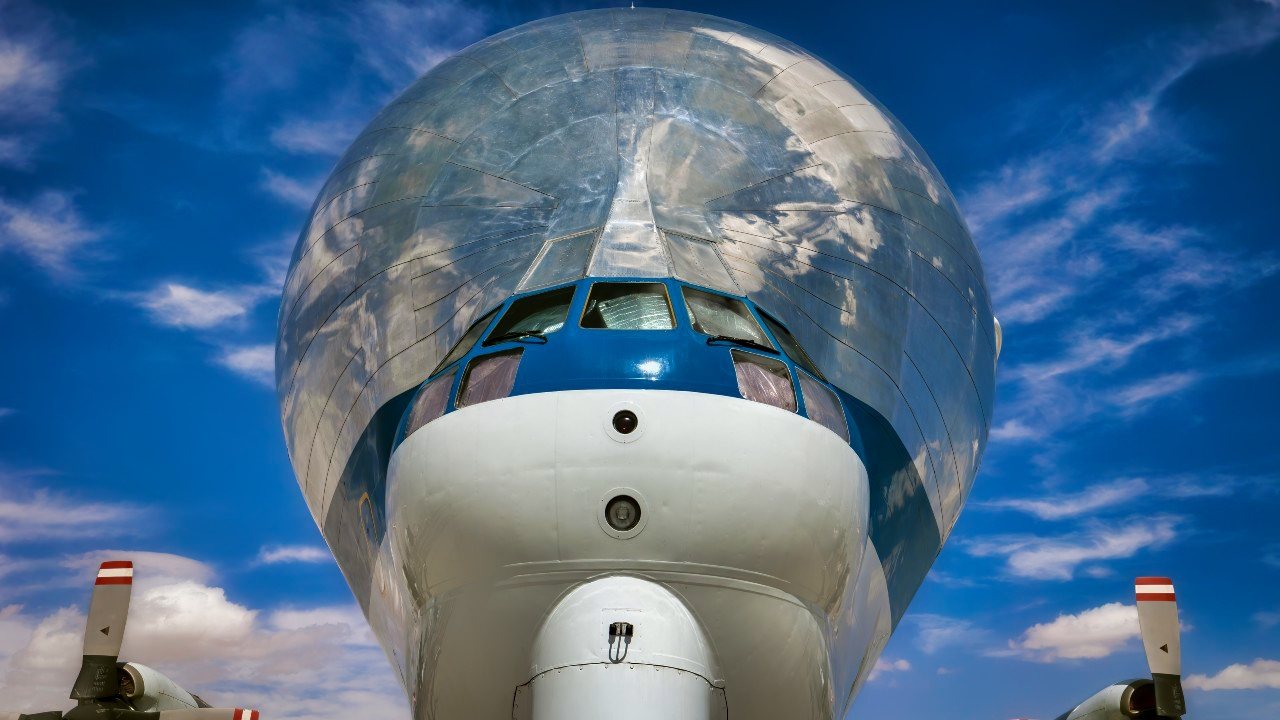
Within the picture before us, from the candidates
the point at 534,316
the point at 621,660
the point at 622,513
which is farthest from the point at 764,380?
the point at 621,660

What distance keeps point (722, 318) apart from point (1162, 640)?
16.2 ft

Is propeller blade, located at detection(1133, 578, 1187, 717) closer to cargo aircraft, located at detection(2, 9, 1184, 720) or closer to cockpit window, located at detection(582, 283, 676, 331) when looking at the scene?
cargo aircraft, located at detection(2, 9, 1184, 720)

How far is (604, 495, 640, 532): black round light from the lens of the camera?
702 centimetres

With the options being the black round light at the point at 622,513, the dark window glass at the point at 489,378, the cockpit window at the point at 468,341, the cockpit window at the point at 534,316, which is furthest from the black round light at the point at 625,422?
the cockpit window at the point at 468,341

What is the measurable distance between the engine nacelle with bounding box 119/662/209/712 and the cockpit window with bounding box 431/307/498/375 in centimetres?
439

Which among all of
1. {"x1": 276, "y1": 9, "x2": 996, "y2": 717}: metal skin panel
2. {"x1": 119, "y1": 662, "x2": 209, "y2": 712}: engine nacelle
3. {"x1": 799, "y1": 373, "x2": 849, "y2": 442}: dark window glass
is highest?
{"x1": 276, "y1": 9, "x2": 996, "y2": 717}: metal skin panel

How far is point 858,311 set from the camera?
31.3 feet

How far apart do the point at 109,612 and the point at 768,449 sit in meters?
6.26

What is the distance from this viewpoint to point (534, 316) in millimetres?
8219

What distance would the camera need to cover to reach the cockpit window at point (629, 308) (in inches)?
309

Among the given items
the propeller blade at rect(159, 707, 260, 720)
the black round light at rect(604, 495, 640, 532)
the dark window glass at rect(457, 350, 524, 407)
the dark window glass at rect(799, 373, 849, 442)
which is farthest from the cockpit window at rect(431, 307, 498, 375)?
the propeller blade at rect(159, 707, 260, 720)

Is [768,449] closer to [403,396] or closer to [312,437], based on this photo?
[403,396]

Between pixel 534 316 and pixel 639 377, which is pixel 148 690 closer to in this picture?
pixel 534 316

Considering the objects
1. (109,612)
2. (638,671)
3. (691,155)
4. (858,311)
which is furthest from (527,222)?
(109,612)
